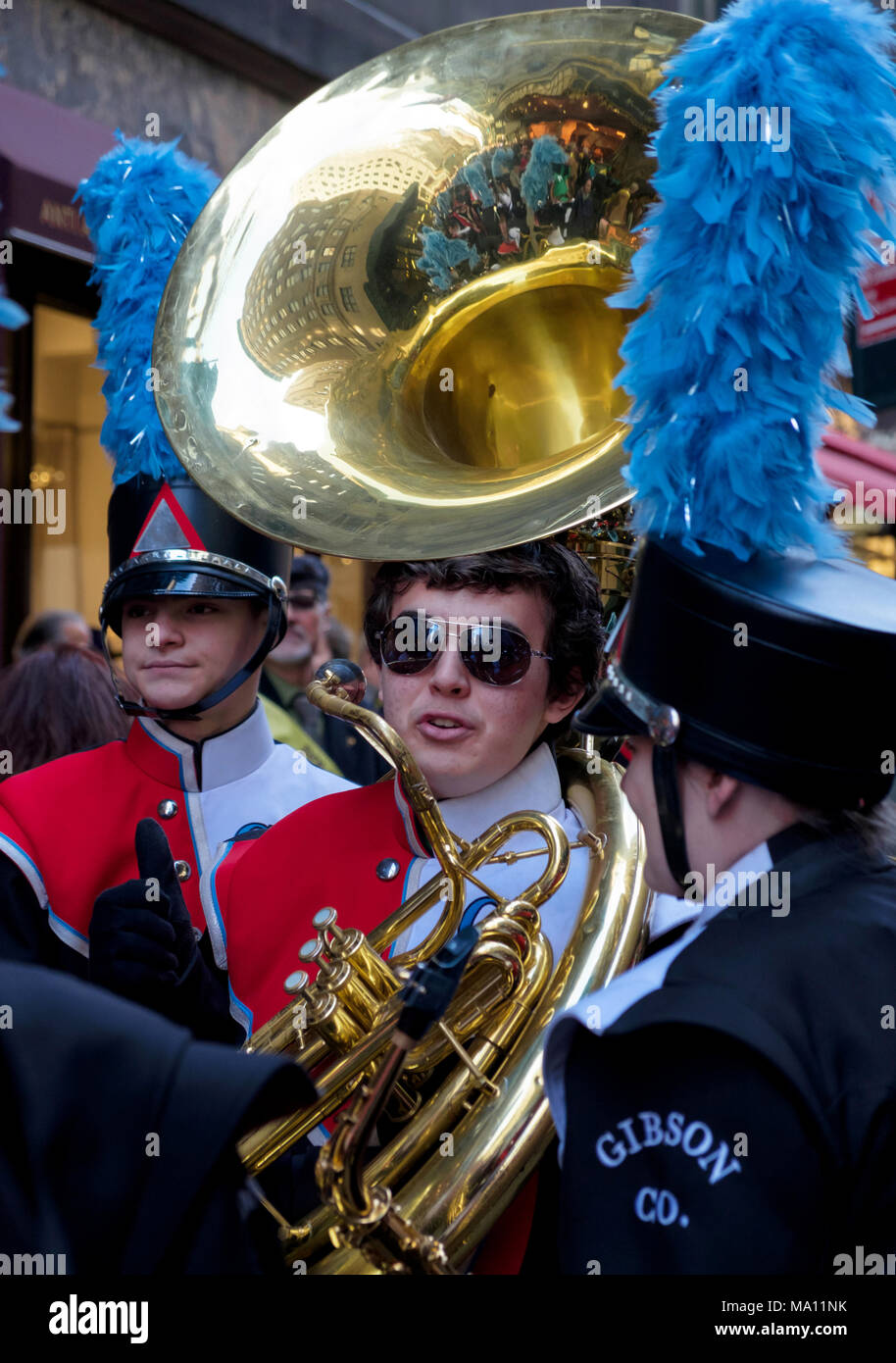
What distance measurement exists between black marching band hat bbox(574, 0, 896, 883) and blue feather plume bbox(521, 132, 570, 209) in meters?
0.71

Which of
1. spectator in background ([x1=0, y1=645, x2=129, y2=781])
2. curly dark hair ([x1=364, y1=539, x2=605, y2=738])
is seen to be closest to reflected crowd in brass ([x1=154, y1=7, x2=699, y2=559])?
curly dark hair ([x1=364, y1=539, x2=605, y2=738])

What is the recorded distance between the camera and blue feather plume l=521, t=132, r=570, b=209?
2473 millimetres

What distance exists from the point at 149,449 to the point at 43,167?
331 centimetres

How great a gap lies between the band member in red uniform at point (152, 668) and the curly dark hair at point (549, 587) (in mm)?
424

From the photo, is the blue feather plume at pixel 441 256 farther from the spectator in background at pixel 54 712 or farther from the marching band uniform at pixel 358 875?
the spectator in background at pixel 54 712

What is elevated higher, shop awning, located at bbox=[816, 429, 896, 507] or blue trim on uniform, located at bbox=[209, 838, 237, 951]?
shop awning, located at bbox=[816, 429, 896, 507]

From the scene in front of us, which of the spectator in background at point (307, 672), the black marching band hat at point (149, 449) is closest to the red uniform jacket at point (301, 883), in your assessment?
the black marching band hat at point (149, 449)

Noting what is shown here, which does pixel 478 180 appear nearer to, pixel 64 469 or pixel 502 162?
pixel 502 162

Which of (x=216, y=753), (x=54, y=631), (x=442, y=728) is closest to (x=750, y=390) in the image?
(x=442, y=728)

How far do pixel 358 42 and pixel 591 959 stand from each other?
657cm

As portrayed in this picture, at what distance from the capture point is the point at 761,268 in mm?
1659

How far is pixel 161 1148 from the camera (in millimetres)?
1060

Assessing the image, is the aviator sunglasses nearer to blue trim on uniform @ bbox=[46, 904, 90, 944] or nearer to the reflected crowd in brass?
the reflected crowd in brass
